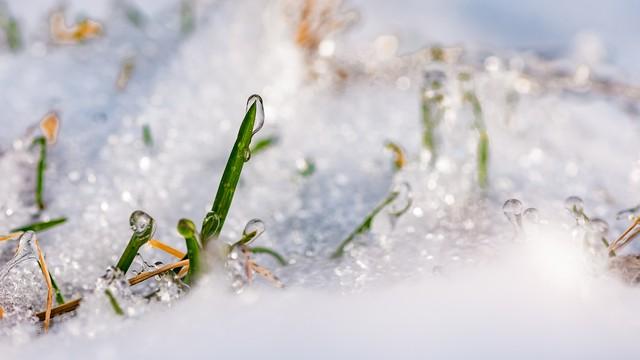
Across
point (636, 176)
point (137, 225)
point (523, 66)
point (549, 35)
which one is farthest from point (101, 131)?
point (549, 35)

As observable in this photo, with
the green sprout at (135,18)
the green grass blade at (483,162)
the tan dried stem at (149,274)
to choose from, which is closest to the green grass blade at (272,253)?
the tan dried stem at (149,274)

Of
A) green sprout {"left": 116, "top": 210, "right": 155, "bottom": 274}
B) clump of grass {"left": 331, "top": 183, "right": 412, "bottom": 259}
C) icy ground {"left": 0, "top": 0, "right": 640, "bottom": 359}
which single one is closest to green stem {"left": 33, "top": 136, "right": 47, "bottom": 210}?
icy ground {"left": 0, "top": 0, "right": 640, "bottom": 359}

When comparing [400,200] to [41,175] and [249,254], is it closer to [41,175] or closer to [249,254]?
[249,254]

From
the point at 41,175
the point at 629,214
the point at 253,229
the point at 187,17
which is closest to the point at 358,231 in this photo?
the point at 253,229

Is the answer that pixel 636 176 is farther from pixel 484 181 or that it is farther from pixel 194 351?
pixel 194 351

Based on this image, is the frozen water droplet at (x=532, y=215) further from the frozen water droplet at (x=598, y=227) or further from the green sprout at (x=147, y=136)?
the green sprout at (x=147, y=136)
